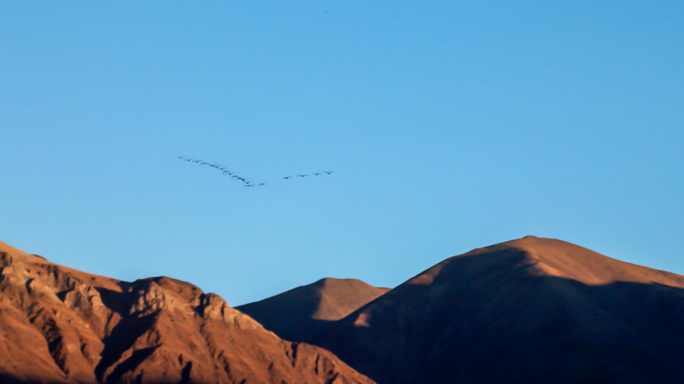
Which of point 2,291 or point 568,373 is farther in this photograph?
point 568,373

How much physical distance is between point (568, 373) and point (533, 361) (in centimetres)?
1103

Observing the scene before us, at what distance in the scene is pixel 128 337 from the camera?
419 ft

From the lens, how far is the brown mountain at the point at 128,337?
116m

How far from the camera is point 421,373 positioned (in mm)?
188375

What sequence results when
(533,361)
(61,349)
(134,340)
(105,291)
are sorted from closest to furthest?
(61,349) → (134,340) → (105,291) → (533,361)

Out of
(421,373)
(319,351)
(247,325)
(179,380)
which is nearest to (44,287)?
(179,380)

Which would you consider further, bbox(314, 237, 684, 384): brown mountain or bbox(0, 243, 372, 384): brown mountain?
bbox(314, 237, 684, 384): brown mountain

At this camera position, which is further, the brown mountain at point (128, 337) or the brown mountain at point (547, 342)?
the brown mountain at point (547, 342)

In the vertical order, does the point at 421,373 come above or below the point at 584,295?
below

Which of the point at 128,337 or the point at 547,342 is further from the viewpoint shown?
the point at 547,342

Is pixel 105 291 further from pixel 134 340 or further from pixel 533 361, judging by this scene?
pixel 533 361

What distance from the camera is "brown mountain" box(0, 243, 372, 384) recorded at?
115938 mm

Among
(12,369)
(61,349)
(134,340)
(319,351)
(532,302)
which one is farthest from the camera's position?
(532,302)

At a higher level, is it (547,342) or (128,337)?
(547,342)
